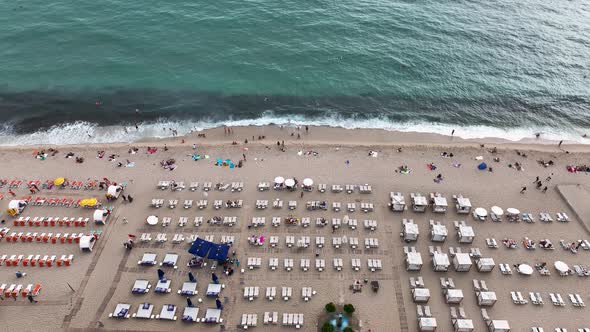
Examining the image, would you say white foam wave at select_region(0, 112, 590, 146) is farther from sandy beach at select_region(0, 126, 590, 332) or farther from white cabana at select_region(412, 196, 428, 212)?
white cabana at select_region(412, 196, 428, 212)

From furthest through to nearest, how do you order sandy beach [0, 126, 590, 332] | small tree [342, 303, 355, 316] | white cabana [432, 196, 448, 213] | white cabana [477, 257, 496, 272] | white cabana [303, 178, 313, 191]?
white cabana [303, 178, 313, 191]
white cabana [432, 196, 448, 213]
white cabana [477, 257, 496, 272]
sandy beach [0, 126, 590, 332]
small tree [342, 303, 355, 316]

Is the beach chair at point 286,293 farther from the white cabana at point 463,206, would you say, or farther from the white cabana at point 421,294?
the white cabana at point 463,206

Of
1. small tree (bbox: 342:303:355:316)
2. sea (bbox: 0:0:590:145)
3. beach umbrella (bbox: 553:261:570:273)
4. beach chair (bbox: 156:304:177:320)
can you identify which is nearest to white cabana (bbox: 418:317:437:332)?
small tree (bbox: 342:303:355:316)

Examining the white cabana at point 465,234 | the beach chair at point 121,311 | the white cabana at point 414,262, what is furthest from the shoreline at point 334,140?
the beach chair at point 121,311

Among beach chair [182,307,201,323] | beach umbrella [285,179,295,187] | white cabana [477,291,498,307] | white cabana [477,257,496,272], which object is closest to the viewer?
beach chair [182,307,201,323]

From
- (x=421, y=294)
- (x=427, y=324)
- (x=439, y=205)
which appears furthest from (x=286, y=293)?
(x=439, y=205)

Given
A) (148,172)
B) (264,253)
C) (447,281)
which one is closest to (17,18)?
(148,172)
